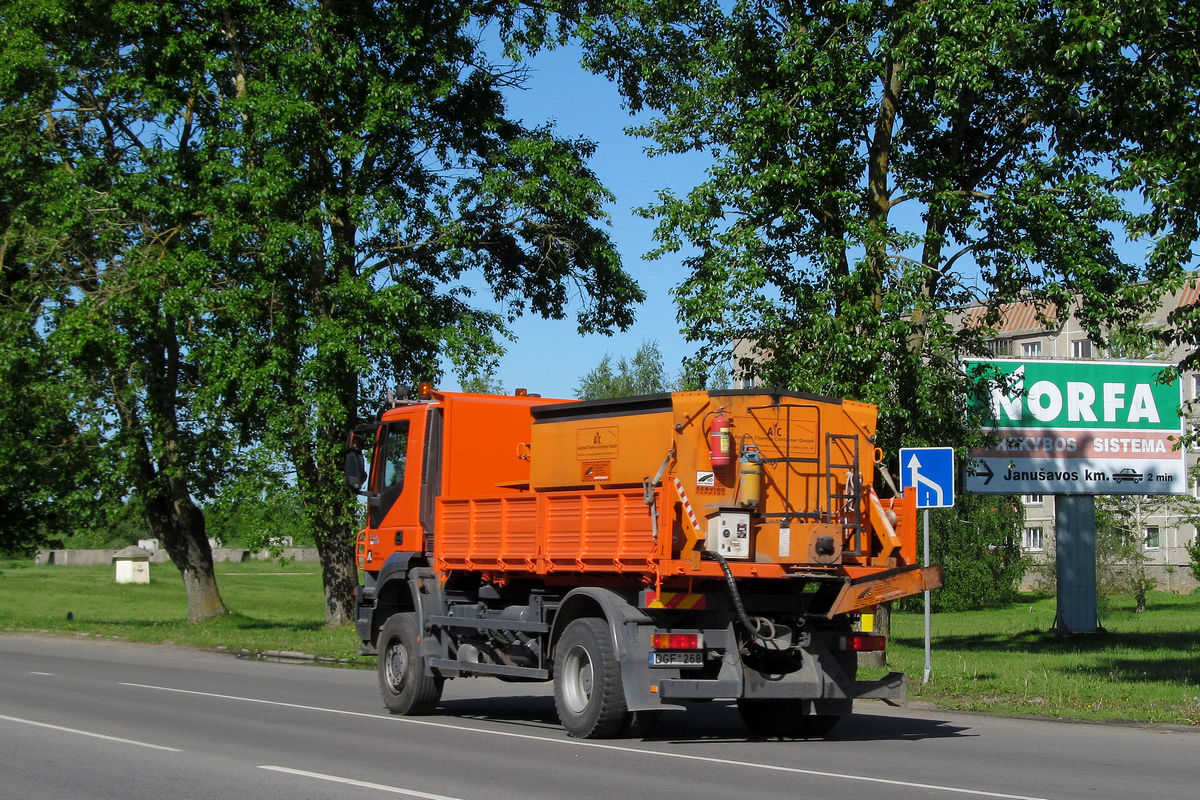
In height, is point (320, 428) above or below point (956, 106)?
below

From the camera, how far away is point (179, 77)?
30.5 m

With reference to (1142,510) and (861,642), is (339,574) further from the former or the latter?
(1142,510)

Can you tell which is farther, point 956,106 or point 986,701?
point 956,106

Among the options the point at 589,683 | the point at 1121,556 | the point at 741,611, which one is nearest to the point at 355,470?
the point at 589,683

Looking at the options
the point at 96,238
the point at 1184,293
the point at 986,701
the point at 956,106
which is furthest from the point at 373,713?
the point at 1184,293

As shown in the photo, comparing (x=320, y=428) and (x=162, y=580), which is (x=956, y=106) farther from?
(x=162, y=580)

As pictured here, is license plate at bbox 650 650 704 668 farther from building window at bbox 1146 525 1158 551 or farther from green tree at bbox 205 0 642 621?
building window at bbox 1146 525 1158 551

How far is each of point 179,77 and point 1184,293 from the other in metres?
58.4

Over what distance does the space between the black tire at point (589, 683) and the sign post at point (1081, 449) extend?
17.5 m

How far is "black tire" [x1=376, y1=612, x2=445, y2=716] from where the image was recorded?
Answer: 14.6 meters

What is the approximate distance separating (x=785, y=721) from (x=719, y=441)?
3.21 metres

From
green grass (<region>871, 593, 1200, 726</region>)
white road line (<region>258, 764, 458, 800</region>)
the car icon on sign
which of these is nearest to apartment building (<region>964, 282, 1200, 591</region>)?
green grass (<region>871, 593, 1200, 726</region>)

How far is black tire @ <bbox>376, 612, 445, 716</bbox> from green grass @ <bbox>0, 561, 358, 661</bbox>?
29.1 ft

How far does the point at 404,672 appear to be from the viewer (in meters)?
14.8
